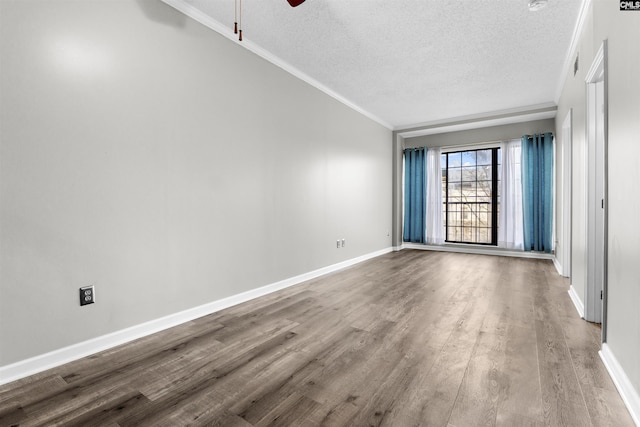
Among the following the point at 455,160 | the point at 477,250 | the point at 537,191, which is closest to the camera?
the point at 537,191

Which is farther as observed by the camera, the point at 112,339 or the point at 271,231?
the point at 271,231

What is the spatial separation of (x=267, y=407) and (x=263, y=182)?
2324mm

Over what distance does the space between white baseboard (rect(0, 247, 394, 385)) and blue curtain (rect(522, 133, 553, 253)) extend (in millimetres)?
4932

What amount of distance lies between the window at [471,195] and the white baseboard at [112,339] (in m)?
4.78

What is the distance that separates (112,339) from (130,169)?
124 centimetres

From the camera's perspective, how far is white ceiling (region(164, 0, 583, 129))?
272 centimetres

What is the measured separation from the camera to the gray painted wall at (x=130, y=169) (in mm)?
1836

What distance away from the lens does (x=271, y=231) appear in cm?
355

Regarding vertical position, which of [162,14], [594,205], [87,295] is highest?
[162,14]

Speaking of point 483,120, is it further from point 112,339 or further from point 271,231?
point 112,339

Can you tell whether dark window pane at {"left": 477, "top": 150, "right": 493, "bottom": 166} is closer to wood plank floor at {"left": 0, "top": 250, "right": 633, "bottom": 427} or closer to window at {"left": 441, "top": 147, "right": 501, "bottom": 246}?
window at {"left": 441, "top": 147, "right": 501, "bottom": 246}

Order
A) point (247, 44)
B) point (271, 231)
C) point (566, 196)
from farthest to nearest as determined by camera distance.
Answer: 1. point (566, 196)
2. point (271, 231)
3. point (247, 44)

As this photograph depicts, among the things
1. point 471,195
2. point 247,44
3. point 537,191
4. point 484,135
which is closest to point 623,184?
point 247,44

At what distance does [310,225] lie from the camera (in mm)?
4191
